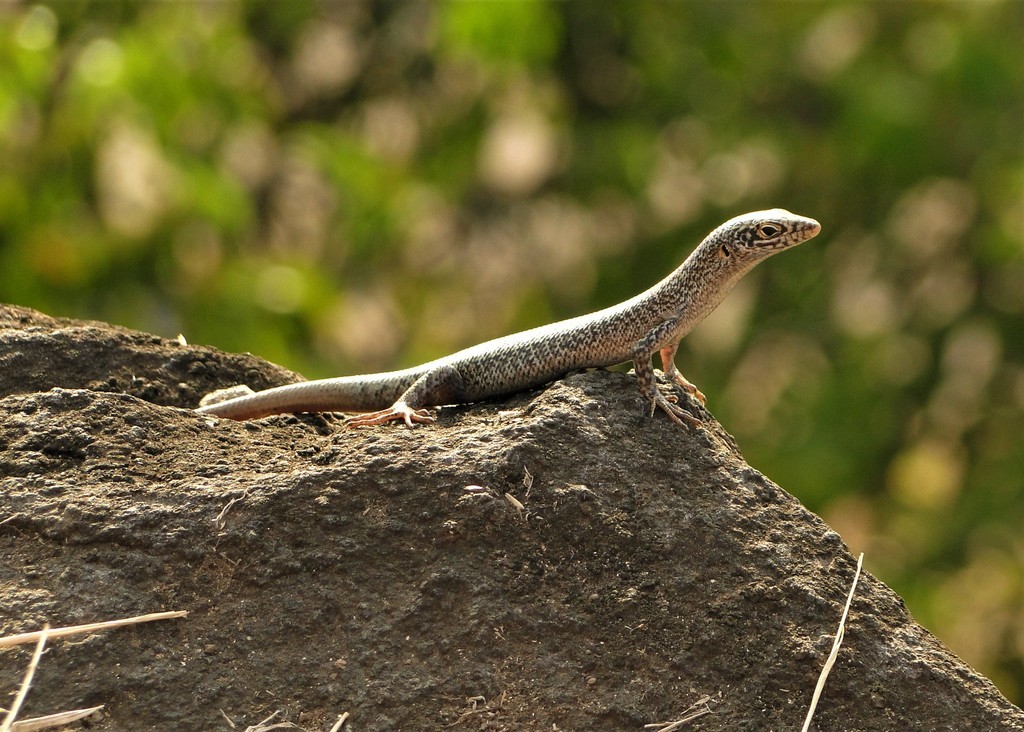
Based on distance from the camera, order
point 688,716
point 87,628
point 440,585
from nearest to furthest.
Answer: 1. point 87,628
2. point 688,716
3. point 440,585

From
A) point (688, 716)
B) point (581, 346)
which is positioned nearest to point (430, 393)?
point (581, 346)

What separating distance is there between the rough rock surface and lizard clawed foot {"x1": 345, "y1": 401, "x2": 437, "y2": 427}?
0.40 m

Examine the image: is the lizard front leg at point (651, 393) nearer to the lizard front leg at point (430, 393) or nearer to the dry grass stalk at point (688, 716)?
the lizard front leg at point (430, 393)

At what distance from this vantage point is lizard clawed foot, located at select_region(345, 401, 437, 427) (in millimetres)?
5082

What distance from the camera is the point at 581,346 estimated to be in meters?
5.40

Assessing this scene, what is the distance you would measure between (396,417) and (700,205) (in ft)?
28.0

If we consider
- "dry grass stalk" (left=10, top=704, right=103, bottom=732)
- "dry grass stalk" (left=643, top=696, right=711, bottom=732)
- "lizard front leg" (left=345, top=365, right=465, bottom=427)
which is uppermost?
"lizard front leg" (left=345, top=365, right=465, bottom=427)

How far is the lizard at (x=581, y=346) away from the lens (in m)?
5.39

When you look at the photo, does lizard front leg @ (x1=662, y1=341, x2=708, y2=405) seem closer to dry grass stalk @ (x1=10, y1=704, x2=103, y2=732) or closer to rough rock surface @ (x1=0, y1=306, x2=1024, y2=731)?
rough rock surface @ (x1=0, y1=306, x2=1024, y2=731)

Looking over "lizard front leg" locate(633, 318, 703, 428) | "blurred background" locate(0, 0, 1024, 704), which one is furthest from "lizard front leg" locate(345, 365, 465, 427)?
"blurred background" locate(0, 0, 1024, 704)

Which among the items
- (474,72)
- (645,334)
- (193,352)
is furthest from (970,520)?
(193,352)

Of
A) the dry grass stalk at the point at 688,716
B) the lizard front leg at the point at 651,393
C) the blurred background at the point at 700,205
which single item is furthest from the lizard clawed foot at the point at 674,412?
the blurred background at the point at 700,205

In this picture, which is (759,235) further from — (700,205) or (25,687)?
(700,205)

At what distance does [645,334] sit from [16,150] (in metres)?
7.39
